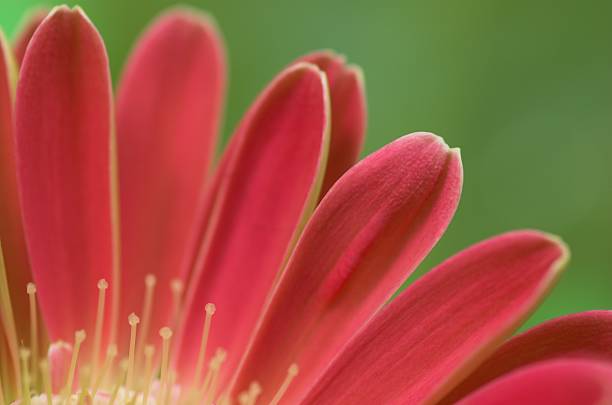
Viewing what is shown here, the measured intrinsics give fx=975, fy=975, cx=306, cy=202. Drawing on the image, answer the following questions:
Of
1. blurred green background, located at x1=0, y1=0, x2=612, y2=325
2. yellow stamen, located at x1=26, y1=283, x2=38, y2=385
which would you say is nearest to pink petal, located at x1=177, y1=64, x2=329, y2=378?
yellow stamen, located at x1=26, y1=283, x2=38, y2=385

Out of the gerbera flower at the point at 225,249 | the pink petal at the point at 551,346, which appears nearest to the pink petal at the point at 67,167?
the gerbera flower at the point at 225,249

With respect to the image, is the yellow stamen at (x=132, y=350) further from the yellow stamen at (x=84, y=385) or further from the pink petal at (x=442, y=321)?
the pink petal at (x=442, y=321)

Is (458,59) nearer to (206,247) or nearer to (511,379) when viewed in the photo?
(206,247)

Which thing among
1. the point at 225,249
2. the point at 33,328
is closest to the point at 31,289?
the point at 33,328

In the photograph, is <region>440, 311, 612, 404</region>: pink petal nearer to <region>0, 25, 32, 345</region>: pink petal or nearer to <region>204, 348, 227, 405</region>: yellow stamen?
<region>204, 348, 227, 405</region>: yellow stamen

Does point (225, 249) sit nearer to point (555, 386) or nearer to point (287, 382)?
point (287, 382)

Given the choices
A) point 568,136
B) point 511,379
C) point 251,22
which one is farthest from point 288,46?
point 511,379
